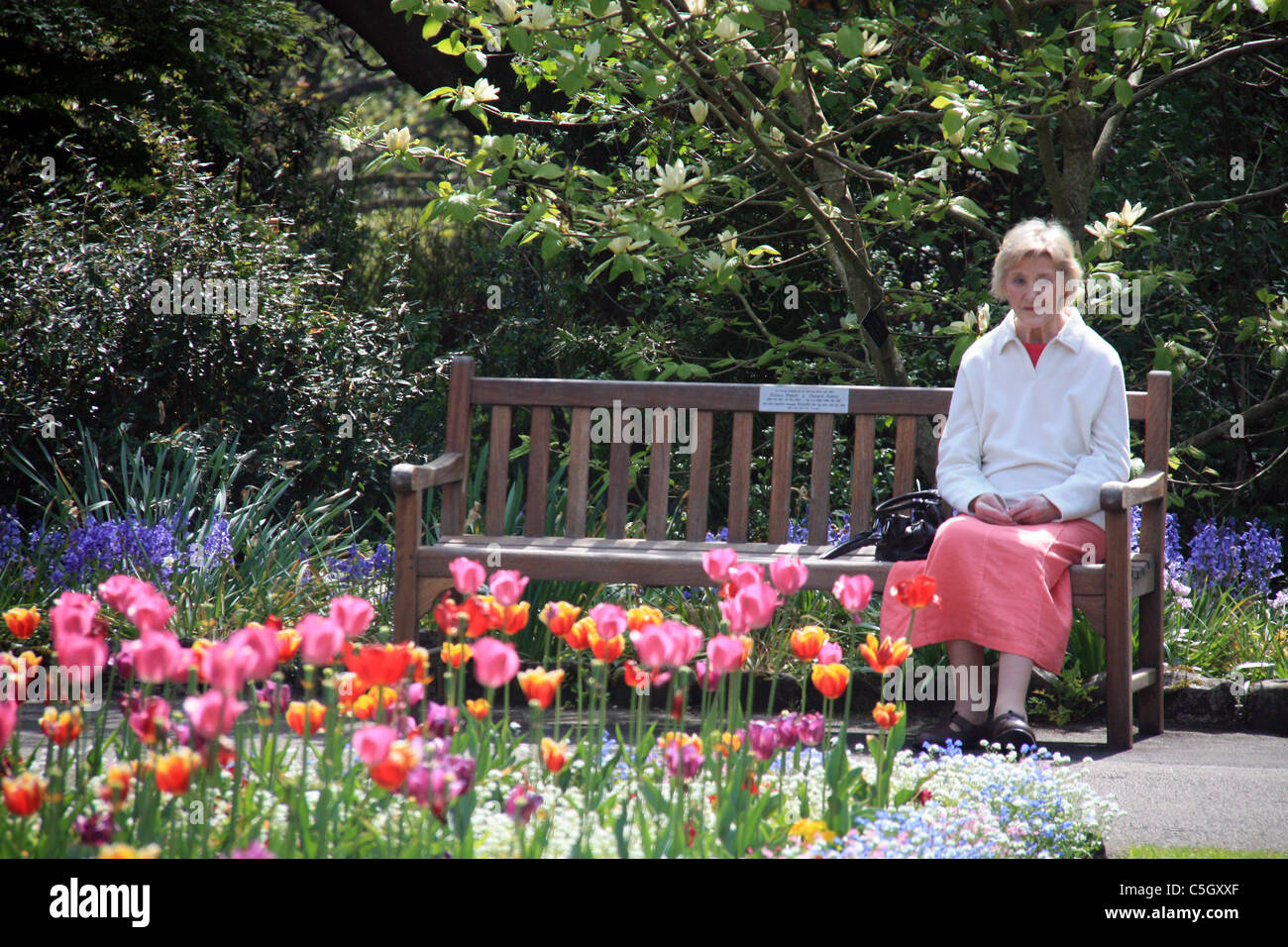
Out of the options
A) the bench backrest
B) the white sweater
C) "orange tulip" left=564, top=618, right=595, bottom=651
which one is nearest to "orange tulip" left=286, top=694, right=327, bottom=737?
"orange tulip" left=564, top=618, right=595, bottom=651

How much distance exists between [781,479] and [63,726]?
9.81 feet

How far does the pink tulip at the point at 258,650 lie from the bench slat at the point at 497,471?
2.97 metres

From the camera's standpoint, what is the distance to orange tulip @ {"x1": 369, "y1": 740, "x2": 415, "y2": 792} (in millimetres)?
1573

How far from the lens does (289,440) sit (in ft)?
19.0

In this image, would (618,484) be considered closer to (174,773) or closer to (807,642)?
(807,642)

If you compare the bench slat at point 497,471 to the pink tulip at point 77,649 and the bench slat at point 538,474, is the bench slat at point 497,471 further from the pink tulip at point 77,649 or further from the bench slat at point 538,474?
the pink tulip at point 77,649

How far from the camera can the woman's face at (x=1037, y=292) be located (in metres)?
4.01

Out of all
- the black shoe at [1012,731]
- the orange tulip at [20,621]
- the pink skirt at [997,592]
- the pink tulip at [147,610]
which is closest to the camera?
the pink tulip at [147,610]

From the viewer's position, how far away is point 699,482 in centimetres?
456

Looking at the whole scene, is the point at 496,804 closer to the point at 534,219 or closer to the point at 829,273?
the point at 534,219

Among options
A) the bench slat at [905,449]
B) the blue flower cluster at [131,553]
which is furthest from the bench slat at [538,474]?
the bench slat at [905,449]

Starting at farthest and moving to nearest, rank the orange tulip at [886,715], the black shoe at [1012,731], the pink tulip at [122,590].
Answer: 1. the black shoe at [1012,731]
2. the orange tulip at [886,715]
3. the pink tulip at [122,590]
